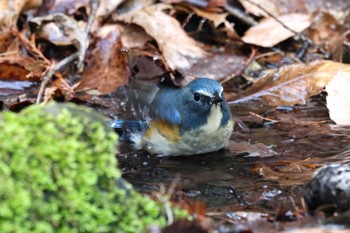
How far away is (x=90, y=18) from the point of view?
24.4 feet

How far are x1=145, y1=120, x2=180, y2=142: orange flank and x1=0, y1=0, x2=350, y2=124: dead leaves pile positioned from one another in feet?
3.38

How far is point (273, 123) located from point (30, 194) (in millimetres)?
3642

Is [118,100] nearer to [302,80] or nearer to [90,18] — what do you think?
[90,18]

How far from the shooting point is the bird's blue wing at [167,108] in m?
5.56

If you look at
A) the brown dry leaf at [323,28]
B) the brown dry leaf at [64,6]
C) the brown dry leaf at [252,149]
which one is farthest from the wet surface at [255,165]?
the brown dry leaf at [64,6]

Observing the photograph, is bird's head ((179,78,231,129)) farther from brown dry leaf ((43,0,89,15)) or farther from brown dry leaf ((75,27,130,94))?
brown dry leaf ((43,0,89,15))

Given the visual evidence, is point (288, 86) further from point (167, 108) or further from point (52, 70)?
point (52, 70)

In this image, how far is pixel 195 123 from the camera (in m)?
5.50

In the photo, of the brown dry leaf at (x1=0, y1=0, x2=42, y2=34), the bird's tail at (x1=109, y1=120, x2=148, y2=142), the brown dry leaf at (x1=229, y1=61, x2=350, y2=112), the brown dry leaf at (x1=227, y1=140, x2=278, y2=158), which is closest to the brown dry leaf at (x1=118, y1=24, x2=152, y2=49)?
the brown dry leaf at (x1=0, y1=0, x2=42, y2=34)

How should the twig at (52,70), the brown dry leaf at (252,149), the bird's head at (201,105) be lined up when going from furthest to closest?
the twig at (52,70) → the bird's head at (201,105) → the brown dry leaf at (252,149)

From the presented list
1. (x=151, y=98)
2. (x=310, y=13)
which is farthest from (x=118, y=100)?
(x=310, y=13)

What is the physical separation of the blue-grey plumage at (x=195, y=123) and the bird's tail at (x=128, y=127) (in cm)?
28

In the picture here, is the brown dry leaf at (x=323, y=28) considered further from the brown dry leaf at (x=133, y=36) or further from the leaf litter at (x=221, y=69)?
the brown dry leaf at (x=133, y=36)

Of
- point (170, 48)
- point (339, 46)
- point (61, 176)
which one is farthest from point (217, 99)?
point (339, 46)
